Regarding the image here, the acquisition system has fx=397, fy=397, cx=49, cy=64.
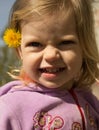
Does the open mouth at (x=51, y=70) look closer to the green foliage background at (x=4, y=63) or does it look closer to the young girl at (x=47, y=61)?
the young girl at (x=47, y=61)

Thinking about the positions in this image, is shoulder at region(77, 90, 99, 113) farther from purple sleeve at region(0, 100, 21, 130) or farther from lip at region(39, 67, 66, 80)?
purple sleeve at region(0, 100, 21, 130)

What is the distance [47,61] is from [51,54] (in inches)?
1.2

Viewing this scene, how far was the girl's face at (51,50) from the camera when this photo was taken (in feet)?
4.31

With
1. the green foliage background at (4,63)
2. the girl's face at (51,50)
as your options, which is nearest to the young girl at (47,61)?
the girl's face at (51,50)

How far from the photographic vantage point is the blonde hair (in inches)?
53.1

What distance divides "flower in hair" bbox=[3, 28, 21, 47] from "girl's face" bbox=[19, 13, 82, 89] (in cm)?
3

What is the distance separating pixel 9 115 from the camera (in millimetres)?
1314

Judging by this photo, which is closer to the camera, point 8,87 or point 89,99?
point 8,87

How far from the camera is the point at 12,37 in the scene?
1419mm

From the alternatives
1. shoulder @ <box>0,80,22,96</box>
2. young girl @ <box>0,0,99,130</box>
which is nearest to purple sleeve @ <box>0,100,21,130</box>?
young girl @ <box>0,0,99,130</box>

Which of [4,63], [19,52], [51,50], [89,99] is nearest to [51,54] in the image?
[51,50]

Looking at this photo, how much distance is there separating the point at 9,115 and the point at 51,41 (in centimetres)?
28

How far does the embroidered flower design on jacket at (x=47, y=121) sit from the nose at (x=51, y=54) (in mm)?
197

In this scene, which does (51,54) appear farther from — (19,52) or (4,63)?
(4,63)
